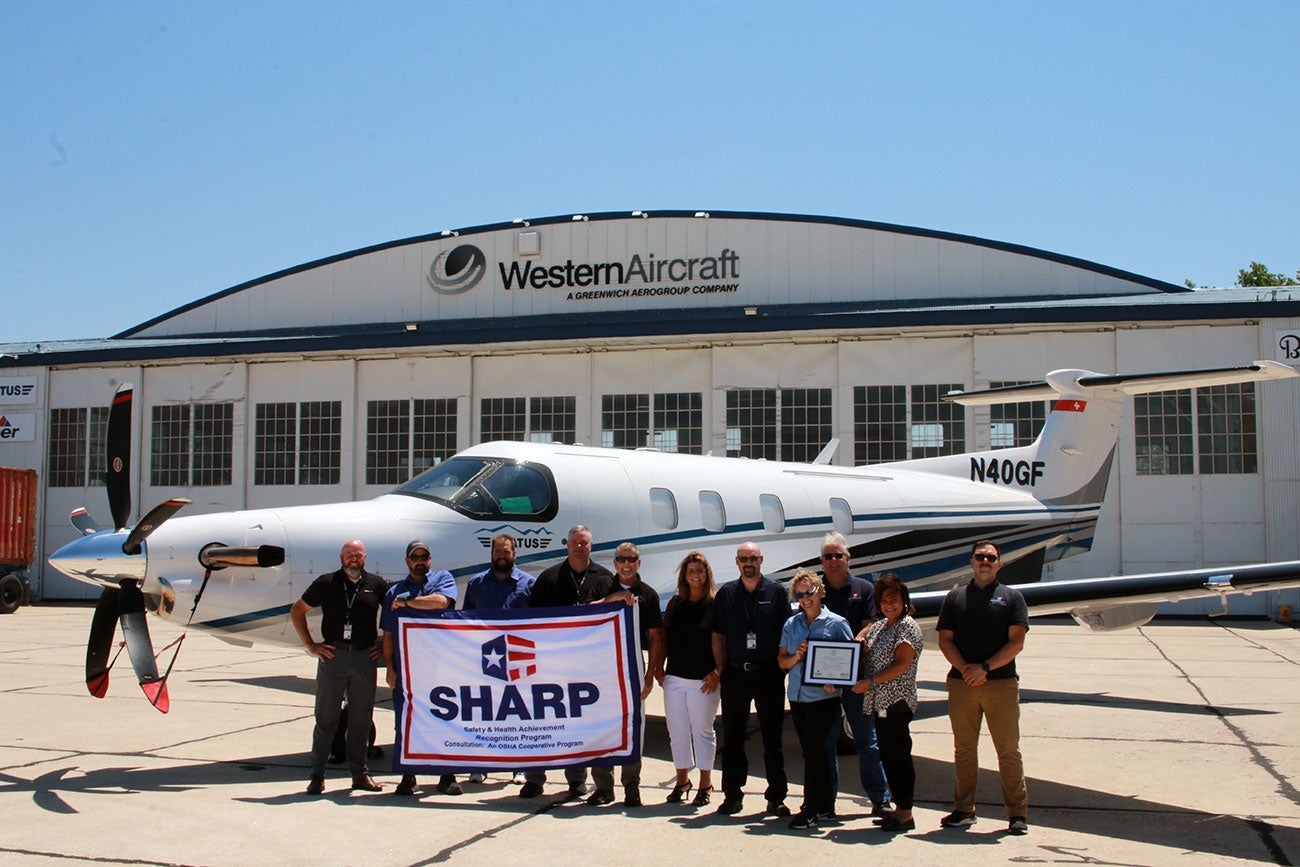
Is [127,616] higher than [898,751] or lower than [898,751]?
higher

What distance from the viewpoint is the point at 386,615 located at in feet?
28.7

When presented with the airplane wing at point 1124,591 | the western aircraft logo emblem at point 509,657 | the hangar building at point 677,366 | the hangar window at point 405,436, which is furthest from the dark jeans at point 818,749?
the hangar window at point 405,436

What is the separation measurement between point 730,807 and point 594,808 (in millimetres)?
980

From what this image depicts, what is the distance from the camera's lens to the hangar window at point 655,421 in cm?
2719

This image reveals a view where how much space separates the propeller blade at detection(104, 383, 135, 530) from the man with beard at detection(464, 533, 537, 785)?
3691 mm

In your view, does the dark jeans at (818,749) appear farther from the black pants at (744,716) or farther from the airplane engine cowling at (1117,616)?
the airplane engine cowling at (1117,616)

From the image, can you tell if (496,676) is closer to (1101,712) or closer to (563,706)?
(563,706)

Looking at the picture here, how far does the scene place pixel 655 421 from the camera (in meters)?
27.4

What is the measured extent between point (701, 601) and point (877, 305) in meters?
20.4

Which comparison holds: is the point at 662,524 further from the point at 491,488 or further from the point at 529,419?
the point at 529,419

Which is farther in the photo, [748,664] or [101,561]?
[101,561]

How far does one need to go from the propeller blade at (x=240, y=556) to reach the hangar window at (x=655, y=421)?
1785 cm

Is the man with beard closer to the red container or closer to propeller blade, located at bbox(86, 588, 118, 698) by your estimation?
propeller blade, located at bbox(86, 588, 118, 698)

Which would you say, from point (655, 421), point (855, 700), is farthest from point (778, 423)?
point (855, 700)
